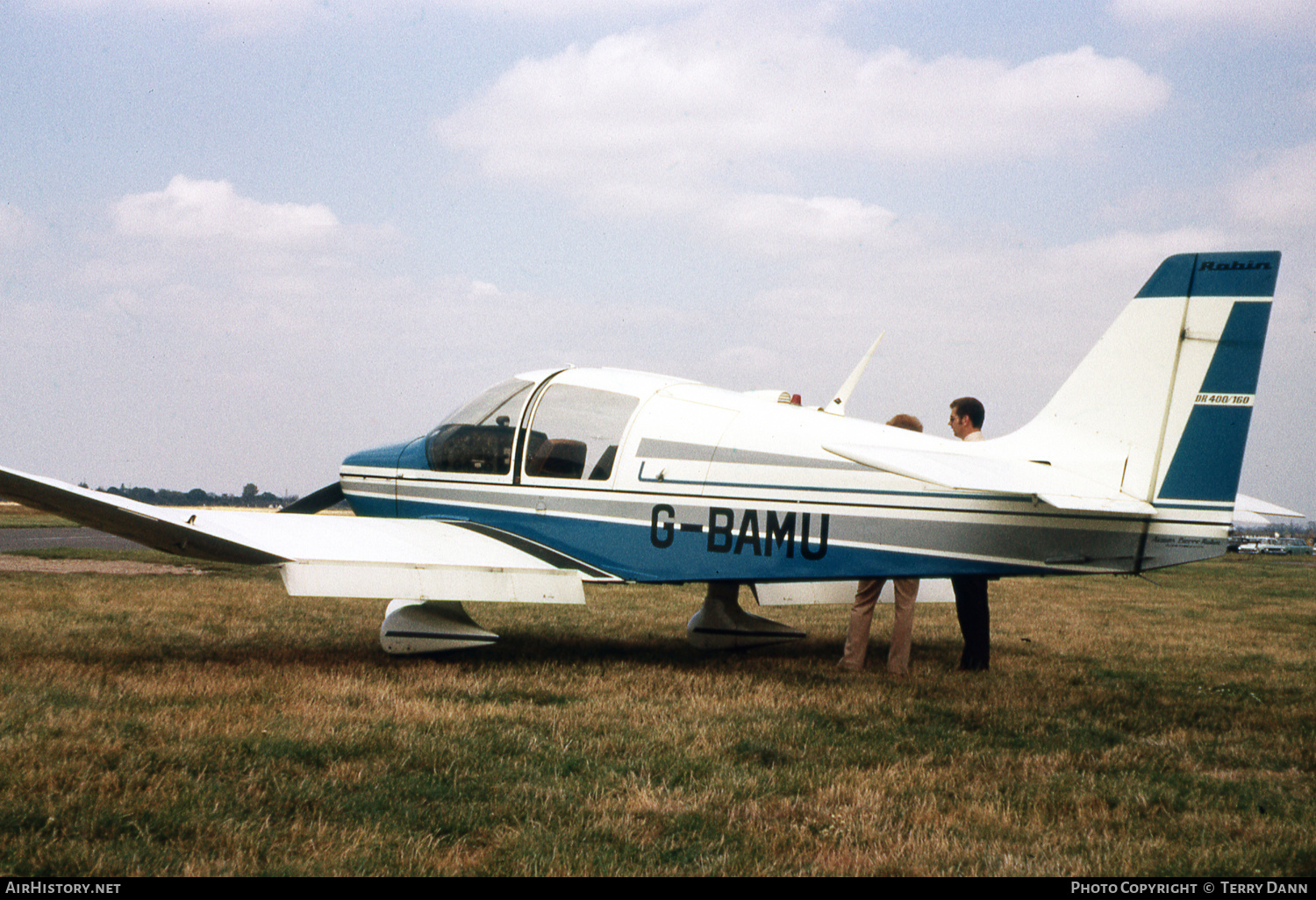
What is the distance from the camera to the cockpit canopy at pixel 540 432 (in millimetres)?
7742

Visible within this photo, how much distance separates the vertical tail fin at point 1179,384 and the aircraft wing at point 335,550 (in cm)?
386

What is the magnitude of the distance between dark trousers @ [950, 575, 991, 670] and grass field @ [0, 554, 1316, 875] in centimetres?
28

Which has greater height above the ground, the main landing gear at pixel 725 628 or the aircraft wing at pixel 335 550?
the aircraft wing at pixel 335 550

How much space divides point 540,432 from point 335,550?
76.6 inches

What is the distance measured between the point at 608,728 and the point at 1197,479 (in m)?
3.97

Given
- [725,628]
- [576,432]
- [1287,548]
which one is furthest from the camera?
[1287,548]

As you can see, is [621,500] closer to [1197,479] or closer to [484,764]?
[484,764]

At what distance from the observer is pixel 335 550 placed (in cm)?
692

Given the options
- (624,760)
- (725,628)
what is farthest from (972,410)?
(624,760)

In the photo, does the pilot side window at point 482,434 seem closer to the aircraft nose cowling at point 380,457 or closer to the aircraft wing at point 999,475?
the aircraft nose cowling at point 380,457

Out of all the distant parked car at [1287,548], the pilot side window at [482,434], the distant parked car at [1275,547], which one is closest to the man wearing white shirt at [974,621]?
the pilot side window at [482,434]

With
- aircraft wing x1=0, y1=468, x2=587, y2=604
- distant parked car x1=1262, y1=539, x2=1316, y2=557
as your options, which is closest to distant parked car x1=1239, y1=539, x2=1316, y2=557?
distant parked car x1=1262, y1=539, x2=1316, y2=557

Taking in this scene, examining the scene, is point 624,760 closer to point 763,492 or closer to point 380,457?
point 763,492

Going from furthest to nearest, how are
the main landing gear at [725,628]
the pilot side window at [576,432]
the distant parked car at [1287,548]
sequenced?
the distant parked car at [1287,548] → the main landing gear at [725,628] → the pilot side window at [576,432]
